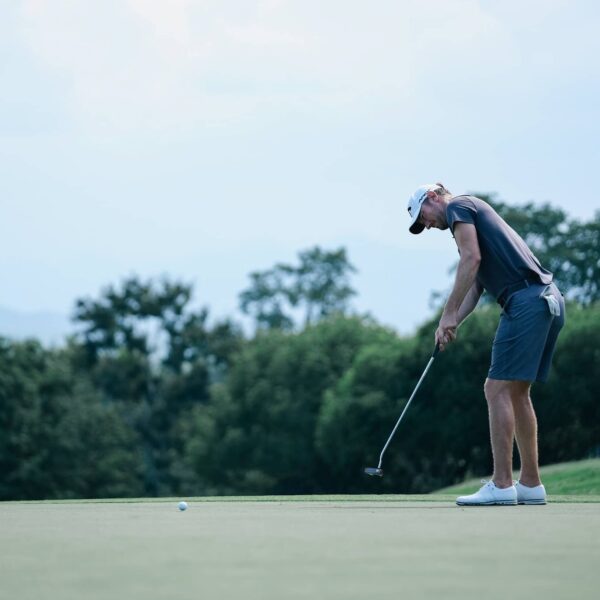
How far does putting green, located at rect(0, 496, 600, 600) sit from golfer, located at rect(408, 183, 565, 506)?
104 centimetres

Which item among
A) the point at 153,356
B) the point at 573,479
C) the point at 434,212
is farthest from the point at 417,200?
the point at 153,356

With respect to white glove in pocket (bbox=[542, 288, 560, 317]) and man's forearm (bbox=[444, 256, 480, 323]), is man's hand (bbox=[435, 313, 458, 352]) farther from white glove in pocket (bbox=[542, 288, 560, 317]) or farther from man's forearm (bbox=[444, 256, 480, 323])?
white glove in pocket (bbox=[542, 288, 560, 317])

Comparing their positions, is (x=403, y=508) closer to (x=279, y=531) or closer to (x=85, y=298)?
(x=279, y=531)

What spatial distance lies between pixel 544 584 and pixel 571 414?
56.0 meters

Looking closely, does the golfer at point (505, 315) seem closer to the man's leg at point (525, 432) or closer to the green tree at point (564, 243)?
the man's leg at point (525, 432)

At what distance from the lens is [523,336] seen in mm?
10125

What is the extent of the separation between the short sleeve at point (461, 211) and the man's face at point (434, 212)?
0.14 m

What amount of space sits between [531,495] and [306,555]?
4.75m

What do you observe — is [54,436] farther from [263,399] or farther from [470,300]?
[470,300]

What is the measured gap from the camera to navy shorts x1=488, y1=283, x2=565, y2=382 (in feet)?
33.2

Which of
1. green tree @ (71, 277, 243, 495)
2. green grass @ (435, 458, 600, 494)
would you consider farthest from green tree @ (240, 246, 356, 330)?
green grass @ (435, 458, 600, 494)

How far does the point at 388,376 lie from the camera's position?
63.9m

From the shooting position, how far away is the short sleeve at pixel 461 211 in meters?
10.2

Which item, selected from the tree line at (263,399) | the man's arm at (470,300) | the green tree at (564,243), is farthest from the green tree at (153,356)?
the man's arm at (470,300)
